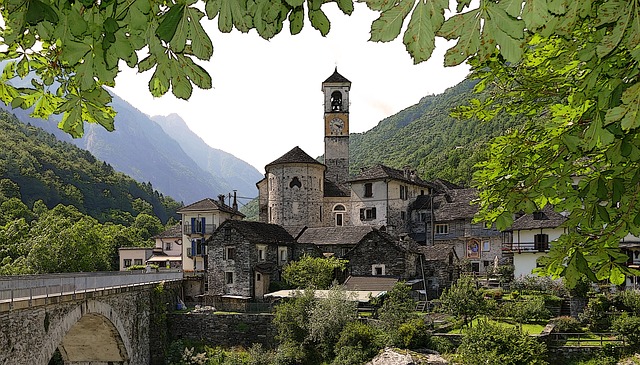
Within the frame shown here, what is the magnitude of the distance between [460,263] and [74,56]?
41519mm

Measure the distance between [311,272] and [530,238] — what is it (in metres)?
13.8

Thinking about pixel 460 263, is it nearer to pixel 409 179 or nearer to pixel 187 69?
pixel 409 179

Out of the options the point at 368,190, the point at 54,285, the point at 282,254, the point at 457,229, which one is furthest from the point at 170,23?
the point at 457,229

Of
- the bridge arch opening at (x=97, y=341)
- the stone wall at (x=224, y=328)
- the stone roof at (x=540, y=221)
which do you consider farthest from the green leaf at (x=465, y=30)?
the stone roof at (x=540, y=221)

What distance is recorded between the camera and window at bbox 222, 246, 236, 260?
123ft

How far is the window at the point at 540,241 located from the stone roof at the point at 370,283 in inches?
357

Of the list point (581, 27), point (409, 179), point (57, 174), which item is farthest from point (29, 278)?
point (57, 174)

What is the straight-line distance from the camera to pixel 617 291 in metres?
30.4

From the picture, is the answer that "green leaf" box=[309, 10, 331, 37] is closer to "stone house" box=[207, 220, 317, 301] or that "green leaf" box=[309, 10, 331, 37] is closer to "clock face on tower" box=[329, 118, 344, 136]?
"stone house" box=[207, 220, 317, 301]

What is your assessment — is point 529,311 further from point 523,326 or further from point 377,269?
point 377,269

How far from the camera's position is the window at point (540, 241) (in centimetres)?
3625

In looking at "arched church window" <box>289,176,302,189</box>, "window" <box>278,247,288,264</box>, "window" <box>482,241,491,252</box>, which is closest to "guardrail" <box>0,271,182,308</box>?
"window" <box>278,247,288,264</box>

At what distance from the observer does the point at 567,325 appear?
2670 cm

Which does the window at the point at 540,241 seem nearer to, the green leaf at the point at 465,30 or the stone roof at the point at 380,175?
the stone roof at the point at 380,175
